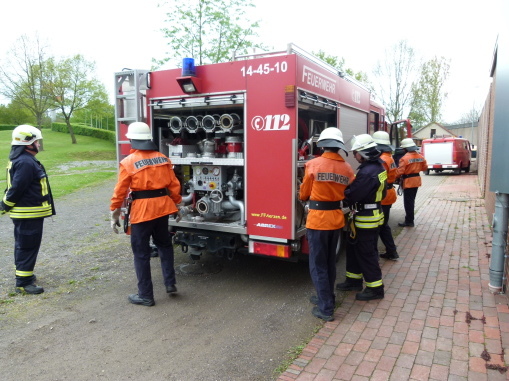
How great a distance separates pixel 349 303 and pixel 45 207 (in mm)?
3860

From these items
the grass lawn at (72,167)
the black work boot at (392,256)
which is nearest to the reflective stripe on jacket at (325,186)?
the black work boot at (392,256)

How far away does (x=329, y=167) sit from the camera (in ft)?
13.1

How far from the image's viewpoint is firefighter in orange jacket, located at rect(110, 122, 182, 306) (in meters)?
4.25

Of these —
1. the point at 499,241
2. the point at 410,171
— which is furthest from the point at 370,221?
the point at 410,171

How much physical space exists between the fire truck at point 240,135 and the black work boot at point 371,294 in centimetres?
81

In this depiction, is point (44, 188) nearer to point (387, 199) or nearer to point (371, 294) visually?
point (371, 294)

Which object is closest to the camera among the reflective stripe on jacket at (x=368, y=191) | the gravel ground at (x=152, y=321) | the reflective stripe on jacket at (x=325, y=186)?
the gravel ground at (x=152, y=321)

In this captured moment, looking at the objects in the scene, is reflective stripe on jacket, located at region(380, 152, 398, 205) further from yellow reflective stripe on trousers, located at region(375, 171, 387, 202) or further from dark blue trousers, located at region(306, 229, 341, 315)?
dark blue trousers, located at region(306, 229, 341, 315)

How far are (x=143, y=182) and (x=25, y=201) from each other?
1618mm

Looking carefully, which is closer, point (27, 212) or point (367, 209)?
point (367, 209)

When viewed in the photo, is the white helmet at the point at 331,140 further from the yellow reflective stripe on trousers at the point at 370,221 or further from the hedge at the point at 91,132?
the hedge at the point at 91,132

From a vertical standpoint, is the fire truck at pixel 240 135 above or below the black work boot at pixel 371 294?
above

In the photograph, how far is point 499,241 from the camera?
14.7 feet

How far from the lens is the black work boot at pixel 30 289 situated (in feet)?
15.4
